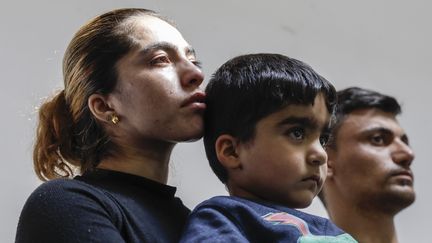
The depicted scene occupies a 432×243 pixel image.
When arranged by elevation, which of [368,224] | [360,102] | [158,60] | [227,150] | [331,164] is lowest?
[368,224]

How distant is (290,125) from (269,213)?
0.44 feet

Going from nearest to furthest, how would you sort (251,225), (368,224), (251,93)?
1. (251,225)
2. (251,93)
3. (368,224)

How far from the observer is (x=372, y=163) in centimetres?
162

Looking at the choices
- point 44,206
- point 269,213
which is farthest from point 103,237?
point 269,213

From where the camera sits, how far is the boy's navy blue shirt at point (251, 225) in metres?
0.86

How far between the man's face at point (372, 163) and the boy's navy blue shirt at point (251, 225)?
70 cm

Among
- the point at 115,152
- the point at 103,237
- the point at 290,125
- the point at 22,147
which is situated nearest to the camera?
the point at 103,237

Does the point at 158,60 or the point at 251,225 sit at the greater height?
the point at 158,60

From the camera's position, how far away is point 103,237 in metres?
0.87

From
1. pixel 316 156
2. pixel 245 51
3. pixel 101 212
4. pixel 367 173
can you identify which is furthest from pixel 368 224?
pixel 101 212

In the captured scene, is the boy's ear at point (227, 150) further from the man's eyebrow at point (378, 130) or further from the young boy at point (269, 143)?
the man's eyebrow at point (378, 130)

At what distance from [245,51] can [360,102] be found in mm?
320

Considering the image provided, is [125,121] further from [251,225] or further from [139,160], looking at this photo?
[251,225]

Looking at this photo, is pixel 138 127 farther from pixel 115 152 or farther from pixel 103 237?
pixel 103 237
